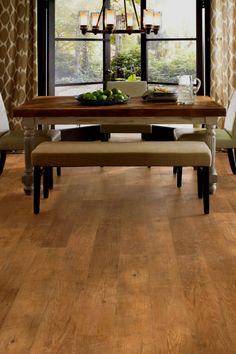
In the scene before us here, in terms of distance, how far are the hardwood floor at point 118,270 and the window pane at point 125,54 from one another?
2462 millimetres

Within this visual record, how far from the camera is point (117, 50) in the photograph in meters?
7.85

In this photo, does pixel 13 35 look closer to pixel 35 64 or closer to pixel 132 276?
pixel 35 64

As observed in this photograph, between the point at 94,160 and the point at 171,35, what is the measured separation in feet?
10.6

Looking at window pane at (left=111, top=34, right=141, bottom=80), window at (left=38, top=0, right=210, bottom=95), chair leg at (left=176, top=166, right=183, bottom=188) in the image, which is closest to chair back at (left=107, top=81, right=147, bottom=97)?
window at (left=38, top=0, right=210, bottom=95)

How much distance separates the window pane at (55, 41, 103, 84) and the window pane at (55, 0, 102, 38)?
11 centimetres

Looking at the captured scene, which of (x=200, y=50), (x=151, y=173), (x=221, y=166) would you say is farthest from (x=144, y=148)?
(x=200, y=50)

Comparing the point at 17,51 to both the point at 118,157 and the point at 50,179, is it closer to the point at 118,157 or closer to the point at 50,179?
the point at 50,179

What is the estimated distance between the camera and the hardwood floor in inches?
106

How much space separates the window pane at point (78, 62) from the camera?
7.57 m

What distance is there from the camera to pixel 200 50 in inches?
289

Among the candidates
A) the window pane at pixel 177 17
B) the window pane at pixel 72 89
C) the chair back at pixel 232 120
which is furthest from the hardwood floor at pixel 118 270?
the window pane at pixel 177 17

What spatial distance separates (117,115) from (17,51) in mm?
2584

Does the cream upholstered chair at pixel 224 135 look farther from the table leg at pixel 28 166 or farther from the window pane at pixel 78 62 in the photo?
the window pane at pixel 78 62

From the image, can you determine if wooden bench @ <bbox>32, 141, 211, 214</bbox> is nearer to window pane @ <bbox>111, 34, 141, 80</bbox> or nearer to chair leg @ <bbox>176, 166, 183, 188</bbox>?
chair leg @ <bbox>176, 166, 183, 188</bbox>
